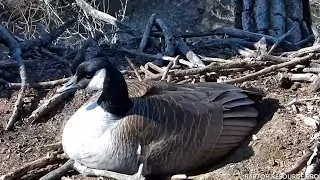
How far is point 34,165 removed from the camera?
13.2 ft

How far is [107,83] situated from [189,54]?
1.57m

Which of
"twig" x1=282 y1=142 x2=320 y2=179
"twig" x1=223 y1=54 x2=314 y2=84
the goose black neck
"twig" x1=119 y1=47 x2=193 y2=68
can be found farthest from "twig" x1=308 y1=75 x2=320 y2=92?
the goose black neck

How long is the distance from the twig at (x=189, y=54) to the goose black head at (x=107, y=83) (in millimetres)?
1295

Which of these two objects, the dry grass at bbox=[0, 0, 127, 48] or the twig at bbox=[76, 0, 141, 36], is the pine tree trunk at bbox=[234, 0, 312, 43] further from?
the dry grass at bbox=[0, 0, 127, 48]

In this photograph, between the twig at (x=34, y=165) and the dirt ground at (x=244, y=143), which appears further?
the twig at (x=34, y=165)

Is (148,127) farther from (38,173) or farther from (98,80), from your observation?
(38,173)

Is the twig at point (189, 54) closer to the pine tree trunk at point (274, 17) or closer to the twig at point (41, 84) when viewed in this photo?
the pine tree trunk at point (274, 17)

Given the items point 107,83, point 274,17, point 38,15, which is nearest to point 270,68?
point 107,83

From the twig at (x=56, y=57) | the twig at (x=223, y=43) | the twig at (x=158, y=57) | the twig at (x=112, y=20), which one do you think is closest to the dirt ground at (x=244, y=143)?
the twig at (x=56, y=57)

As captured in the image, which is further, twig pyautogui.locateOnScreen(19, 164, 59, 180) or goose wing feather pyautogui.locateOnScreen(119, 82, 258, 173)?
twig pyautogui.locateOnScreen(19, 164, 59, 180)

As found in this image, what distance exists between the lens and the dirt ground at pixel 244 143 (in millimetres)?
3777

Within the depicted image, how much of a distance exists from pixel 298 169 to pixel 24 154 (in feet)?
6.83

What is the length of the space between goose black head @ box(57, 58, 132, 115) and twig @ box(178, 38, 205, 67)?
130cm

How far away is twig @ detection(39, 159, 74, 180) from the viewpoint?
12.6ft
